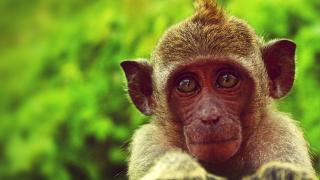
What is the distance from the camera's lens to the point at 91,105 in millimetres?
10734

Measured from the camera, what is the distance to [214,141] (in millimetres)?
6539

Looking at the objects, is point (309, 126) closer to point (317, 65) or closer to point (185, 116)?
point (317, 65)

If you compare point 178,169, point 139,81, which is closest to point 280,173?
point 178,169

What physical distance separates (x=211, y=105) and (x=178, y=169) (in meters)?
1.09

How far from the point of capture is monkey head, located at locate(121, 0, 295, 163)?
6609 millimetres

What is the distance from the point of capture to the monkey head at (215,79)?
6.61 meters

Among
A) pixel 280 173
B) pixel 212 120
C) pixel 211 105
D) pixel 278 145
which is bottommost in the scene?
pixel 280 173

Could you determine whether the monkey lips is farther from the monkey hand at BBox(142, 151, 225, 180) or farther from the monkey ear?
the monkey ear

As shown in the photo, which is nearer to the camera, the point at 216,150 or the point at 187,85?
the point at 216,150

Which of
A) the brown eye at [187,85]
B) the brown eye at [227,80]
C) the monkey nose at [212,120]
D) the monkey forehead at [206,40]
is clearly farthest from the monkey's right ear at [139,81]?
the monkey nose at [212,120]

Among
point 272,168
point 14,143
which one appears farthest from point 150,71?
point 14,143

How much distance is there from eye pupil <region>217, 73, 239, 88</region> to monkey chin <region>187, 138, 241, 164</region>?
1.60 ft

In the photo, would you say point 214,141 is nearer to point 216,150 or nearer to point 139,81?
point 216,150

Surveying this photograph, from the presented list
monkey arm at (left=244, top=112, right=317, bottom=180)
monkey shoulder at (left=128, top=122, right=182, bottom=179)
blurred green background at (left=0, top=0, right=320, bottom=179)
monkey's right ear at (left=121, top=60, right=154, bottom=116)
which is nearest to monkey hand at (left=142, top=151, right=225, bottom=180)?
monkey arm at (left=244, top=112, right=317, bottom=180)
